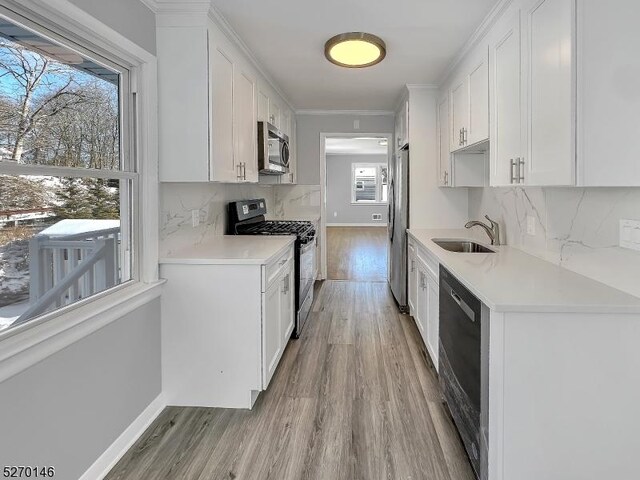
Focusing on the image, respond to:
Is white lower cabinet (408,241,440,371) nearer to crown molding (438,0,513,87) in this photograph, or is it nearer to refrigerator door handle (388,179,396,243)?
refrigerator door handle (388,179,396,243)

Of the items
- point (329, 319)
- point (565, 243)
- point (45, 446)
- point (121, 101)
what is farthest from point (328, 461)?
point (329, 319)

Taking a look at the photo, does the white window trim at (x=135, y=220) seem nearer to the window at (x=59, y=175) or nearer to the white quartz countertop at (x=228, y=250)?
the window at (x=59, y=175)

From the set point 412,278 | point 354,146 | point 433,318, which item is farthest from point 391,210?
point 354,146

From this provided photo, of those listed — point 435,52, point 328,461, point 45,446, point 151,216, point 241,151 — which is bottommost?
point 328,461

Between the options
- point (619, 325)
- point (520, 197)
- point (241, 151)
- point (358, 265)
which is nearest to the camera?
point (619, 325)

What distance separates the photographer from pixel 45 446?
1.58m

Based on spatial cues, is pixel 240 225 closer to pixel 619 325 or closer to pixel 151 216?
pixel 151 216

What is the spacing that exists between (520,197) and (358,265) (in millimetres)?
4478

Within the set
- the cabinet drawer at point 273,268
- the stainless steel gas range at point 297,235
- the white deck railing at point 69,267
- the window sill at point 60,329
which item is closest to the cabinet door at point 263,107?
the stainless steel gas range at point 297,235

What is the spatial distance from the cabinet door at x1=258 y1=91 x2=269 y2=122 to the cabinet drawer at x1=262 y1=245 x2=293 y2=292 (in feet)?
4.14

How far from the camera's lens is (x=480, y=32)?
2.78 meters

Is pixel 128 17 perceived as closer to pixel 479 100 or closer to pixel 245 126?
pixel 245 126

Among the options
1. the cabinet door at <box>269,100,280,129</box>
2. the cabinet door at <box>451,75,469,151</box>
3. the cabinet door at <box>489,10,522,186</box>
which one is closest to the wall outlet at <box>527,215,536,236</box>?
the cabinet door at <box>489,10,522,186</box>

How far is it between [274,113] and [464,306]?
3.06m
